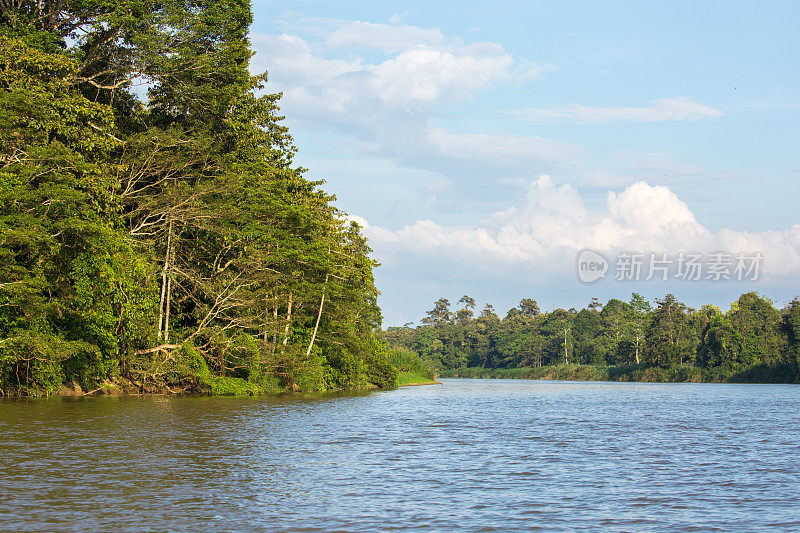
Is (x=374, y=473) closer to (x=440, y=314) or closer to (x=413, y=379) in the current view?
(x=413, y=379)

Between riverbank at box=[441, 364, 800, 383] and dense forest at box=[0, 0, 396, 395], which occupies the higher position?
dense forest at box=[0, 0, 396, 395]

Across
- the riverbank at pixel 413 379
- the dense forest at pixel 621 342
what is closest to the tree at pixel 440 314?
the dense forest at pixel 621 342

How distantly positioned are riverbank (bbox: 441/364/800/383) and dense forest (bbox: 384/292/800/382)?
0.12 m

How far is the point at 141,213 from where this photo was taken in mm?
33438

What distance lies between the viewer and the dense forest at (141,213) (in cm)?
2469

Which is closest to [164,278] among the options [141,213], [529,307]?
[141,213]

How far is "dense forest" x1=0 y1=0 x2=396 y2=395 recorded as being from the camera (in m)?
24.7

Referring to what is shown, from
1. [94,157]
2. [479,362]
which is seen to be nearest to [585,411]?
[94,157]

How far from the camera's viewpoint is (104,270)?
25859 millimetres

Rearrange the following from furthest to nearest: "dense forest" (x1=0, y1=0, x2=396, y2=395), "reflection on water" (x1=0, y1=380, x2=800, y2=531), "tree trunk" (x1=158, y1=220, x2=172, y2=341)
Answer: "tree trunk" (x1=158, y1=220, x2=172, y2=341) < "dense forest" (x1=0, y1=0, x2=396, y2=395) < "reflection on water" (x1=0, y1=380, x2=800, y2=531)

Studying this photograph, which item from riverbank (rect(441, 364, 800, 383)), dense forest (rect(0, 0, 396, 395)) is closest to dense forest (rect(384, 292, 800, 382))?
riverbank (rect(441, 364, 800, 383))

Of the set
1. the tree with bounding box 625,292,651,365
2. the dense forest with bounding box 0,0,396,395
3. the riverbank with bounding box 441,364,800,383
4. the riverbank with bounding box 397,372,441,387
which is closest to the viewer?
the dense forest with bounding box 0,0,396,395

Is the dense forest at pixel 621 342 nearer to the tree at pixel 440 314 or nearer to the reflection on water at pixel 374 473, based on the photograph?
the tree at pixel 440 314

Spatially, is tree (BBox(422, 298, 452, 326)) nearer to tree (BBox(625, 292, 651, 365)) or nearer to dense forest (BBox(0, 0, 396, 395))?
tree (BBox(625, 292, 651, 365))
